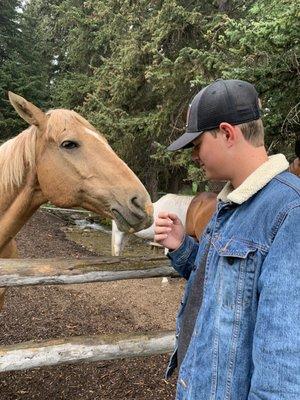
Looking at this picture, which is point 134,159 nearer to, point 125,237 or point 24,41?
point 125,237

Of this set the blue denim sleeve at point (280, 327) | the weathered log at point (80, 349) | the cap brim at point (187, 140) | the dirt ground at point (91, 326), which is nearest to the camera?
the blue denim sleeve at point (280, 327)

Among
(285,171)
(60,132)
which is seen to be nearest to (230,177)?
(285,171)

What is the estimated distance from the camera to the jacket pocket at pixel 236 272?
3.85ft

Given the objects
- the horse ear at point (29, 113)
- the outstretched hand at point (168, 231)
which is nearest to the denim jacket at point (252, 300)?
the outstretched hand at point (168, 231)

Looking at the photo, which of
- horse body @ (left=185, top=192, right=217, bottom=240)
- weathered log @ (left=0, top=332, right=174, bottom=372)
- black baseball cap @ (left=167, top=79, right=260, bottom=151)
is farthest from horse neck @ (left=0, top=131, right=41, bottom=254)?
horse body @ (left=185, top=192, right=217, bottom=240)

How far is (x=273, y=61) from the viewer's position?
14.7 ft

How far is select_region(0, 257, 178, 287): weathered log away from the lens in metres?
2.79

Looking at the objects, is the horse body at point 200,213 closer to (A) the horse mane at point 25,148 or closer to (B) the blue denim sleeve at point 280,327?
(A) the horse mane at point 25,148

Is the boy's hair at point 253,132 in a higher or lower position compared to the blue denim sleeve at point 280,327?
higher

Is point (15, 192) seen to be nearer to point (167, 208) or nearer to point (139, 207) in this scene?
point (139, 207)

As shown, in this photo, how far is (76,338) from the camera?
300 cm

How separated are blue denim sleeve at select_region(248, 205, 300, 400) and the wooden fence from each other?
6.58ft

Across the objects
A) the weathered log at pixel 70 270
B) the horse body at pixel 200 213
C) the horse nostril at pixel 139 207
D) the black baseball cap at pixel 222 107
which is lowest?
the horse body at pixel 200 213

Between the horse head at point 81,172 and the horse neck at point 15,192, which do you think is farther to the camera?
the horse neck at point 15,192
